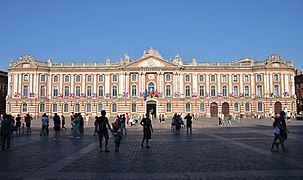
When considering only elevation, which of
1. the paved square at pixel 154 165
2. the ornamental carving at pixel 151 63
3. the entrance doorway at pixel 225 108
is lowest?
the paved square at pixel 154 165

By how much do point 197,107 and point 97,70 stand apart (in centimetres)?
2580

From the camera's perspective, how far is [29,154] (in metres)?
11.7

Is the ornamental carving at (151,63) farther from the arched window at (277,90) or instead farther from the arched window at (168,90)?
the arched window at (277,90)

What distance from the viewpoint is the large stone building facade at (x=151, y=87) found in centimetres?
6238

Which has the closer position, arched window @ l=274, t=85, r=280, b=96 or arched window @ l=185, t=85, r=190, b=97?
arched window @ l=274, t=85, r=280, b=96

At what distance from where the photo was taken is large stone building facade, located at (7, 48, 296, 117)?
62.4 metres

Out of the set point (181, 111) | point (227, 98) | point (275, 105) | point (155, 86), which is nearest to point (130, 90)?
point (155, 86)

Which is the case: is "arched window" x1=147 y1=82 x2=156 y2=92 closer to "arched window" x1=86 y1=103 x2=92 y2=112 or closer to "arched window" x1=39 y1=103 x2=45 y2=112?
"arched window" x1=86 y1=103 x2=92 y2=112

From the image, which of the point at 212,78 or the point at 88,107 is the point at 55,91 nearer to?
the point at 88,107

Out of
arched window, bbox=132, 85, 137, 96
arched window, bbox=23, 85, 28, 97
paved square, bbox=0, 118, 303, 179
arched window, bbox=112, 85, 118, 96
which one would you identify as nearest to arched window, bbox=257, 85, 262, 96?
arched window, bbox=132, 85, 137, 96

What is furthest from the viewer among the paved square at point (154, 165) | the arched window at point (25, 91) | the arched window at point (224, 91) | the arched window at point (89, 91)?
the arched window at point (89, 91)

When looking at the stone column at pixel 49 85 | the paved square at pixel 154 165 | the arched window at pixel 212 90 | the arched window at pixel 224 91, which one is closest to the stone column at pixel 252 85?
the arched window at pixel 224 91

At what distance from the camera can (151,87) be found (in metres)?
63.5

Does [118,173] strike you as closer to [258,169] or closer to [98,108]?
[258,169]
